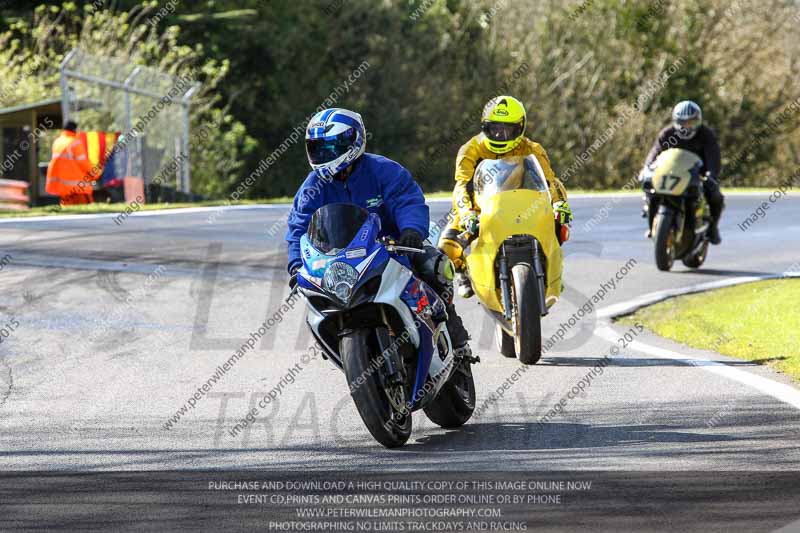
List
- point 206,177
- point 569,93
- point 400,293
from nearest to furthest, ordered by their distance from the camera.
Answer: point 400,293 → point 206,177 → point 569,93

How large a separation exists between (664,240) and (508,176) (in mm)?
6682

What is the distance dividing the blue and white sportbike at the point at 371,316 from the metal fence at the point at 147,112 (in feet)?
69.9

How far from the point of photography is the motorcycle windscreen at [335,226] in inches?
312

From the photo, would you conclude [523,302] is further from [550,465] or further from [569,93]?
[569,93]

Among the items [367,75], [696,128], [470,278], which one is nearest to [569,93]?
[367,75]

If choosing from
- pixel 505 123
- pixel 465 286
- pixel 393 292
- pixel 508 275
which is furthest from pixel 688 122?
pixel 393 292

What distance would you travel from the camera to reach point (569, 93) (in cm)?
5044

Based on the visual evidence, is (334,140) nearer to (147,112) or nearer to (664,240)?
(664,240)

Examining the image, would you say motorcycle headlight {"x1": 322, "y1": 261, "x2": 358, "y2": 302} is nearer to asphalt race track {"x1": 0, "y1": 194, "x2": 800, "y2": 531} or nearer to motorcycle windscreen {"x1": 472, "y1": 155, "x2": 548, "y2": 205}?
asphalt race track {"x1": 0, "y1": 194, "x2": 800, "y2": 531}

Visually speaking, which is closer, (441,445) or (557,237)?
(441,445)

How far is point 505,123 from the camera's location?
469 inches

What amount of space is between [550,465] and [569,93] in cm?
4376

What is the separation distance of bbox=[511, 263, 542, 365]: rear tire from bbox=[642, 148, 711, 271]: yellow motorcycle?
710cm

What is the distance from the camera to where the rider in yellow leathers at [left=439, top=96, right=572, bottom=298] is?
11.8 m
